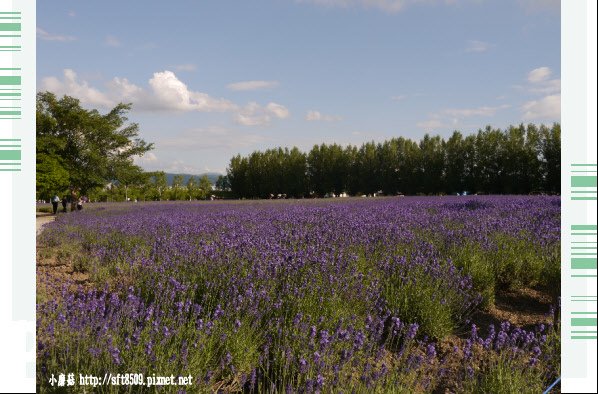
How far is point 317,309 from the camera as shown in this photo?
3.13 meters

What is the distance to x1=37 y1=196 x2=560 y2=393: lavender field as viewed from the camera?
89.7 inches

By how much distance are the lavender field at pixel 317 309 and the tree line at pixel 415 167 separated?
85.2 ft

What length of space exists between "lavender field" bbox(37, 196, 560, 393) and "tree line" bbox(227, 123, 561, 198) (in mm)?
25957

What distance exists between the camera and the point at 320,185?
45.8 metres

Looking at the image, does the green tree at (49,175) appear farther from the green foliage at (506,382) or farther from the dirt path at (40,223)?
the green foliage at (506,382)

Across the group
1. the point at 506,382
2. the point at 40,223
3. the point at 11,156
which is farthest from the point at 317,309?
the point at 40,223

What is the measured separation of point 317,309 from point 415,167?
38.2 m

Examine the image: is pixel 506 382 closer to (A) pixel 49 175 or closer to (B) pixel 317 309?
(B) pixel 317 309

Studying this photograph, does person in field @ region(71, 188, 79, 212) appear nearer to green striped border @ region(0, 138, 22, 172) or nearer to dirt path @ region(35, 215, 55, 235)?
dirt path @ region(35, 215, 55, 235)

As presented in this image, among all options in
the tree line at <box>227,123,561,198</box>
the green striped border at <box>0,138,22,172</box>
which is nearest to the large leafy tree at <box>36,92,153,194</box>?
the green striped border at <box>0,138,22,172</box>

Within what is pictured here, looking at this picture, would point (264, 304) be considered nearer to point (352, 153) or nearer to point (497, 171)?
point (497, 171)

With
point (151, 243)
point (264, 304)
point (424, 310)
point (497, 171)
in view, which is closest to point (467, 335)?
point (424, 310)

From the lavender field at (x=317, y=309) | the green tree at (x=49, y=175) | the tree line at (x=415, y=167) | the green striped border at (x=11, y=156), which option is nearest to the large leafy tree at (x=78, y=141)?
the green tree at (x=49, y=175)

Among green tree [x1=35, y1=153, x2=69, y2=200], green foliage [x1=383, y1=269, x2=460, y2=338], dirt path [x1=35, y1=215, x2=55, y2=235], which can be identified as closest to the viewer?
green foliage [x1=383, y1=269, x2=460, y2=338]
